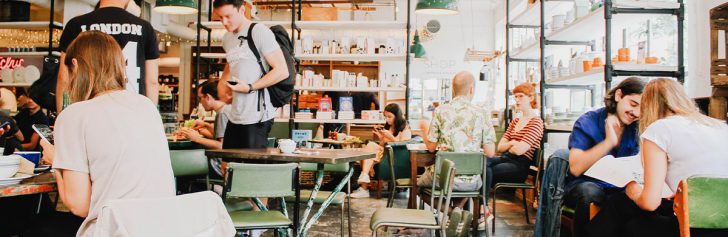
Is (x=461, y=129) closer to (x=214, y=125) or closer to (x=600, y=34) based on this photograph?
(x=214, y=125)

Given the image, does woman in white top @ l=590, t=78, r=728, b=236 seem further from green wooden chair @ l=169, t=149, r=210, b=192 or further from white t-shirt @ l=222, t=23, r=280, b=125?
green wooden chair @ l=169, t=149, r=210, b=192

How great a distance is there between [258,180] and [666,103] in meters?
1.95

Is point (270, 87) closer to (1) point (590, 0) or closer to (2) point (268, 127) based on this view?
(2) point (268, 127)

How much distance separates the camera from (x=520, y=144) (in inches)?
197

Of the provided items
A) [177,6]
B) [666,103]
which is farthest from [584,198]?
[177,6]

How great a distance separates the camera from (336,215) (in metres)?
5.41

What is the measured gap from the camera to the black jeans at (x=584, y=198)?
3074mm

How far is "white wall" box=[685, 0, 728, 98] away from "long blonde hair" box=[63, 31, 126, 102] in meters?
3.87

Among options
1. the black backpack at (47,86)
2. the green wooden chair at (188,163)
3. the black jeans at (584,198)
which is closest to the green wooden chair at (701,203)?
the black jeans at (584,198)

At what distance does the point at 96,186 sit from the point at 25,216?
1.02m

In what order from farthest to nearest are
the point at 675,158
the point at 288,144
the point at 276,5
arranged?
the point at 276,5, the point at 288,144, the point at 675,158

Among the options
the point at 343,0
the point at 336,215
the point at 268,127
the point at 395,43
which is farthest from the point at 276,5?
the point at 268,127

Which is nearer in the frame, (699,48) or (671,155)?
(671,155)

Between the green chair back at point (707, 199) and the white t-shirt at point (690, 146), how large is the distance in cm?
27
